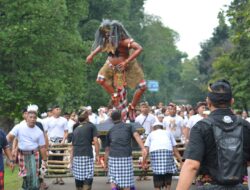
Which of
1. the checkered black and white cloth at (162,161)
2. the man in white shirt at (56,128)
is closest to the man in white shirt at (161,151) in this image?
the checkered black and white cloth at (162,161)

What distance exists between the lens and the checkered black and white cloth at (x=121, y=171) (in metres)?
12.8

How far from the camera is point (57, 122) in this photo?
17.0 meters

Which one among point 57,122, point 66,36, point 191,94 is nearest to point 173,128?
point 57,122

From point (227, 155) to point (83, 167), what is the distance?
28.1 feet

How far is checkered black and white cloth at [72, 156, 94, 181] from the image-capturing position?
1342 centimetres

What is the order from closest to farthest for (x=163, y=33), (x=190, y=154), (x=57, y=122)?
(x=190, y=154) < (x=57, y=122) < (x=163, y=33)

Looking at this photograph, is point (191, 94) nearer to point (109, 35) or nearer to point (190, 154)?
point (109, 35)

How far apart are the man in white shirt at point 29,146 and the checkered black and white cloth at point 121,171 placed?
134 centimetres

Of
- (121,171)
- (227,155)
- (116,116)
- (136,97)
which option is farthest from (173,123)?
(227,155)

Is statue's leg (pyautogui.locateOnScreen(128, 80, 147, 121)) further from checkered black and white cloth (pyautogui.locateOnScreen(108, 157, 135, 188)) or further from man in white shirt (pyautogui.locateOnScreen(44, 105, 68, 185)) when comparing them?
checkered black and white cloth (pyautogui.locateOnScreen(108, 157, 135, 188))

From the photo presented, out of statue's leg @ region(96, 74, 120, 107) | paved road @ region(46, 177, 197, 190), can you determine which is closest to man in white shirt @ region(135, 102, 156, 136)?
paved road @ region(46, 177, 197, 190)

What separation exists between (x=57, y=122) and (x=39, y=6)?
13073 millimetres

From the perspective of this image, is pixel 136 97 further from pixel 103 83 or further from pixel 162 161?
pixel 162 161

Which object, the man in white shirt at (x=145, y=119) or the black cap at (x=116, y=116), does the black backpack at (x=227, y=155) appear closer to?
the black cap at (x=116, y=116)
